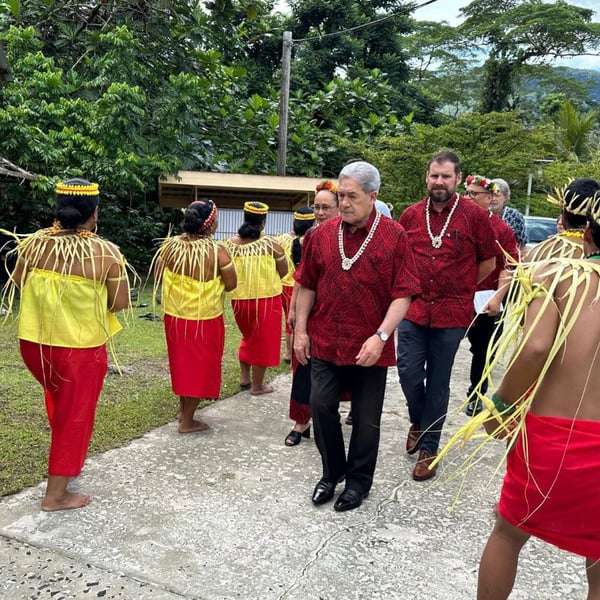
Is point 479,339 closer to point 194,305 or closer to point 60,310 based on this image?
point 194,305

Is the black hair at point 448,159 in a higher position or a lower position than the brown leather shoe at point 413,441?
higher

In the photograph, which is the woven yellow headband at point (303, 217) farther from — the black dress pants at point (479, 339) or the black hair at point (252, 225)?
the black dress pants at point (479, 339)

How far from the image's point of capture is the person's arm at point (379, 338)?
10.5ft

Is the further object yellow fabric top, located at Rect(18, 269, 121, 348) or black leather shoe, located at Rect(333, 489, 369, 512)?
black leather shoe, located at Rect(333, 489, 369, 512)

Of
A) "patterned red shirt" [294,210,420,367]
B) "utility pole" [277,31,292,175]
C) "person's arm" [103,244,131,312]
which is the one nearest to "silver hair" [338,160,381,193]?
"patterned red shirt" [294,210,420,367]

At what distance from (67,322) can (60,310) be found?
7 cm

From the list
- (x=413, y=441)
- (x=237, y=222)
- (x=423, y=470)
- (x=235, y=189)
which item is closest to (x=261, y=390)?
(x=413, y=441)

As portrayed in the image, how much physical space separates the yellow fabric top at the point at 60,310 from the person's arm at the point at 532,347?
2.21 m

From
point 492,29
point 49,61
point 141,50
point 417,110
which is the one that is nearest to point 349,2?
point 417,110

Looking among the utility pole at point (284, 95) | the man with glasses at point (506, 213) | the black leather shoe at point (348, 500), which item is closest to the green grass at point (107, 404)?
the black leather shoe at point (348, 500)

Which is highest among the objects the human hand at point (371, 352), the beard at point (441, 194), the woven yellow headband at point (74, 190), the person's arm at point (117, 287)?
the beard at point (441, 194)

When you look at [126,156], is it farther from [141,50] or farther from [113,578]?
[113,578]

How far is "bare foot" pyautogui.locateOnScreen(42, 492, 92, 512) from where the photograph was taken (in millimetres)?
3330

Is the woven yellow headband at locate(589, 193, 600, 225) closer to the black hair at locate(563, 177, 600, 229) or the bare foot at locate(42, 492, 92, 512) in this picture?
the black hair at locate(563, 177, 600, 229)
